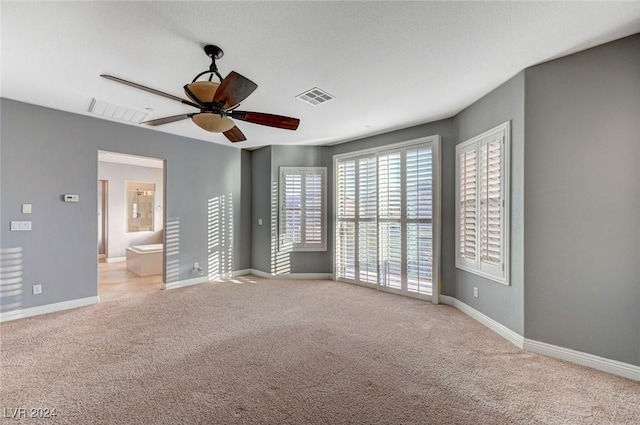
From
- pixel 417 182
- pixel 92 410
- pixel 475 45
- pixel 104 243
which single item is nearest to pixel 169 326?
pixel 92 410

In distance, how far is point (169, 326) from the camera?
10.5ft

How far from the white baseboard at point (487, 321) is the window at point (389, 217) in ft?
0.94

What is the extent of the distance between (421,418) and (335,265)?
3.50m

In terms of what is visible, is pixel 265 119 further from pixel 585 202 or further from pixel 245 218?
pixel 245 218

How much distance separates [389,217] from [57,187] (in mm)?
4720

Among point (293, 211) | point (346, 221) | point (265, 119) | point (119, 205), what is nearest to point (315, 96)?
point (265, 119)

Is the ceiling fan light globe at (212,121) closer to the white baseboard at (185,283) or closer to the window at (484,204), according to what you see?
the window at (484,204)

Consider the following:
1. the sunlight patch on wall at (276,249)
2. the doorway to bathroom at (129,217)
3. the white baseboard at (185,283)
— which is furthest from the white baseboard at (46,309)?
the sunlight patch on wall at (276,249)

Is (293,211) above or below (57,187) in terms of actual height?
below

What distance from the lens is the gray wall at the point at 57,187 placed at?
11.1ft

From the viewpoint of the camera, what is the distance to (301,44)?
2.23 metres

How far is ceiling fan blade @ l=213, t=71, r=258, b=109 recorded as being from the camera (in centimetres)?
186

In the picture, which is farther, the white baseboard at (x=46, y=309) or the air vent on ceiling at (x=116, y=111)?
A: the air vent on ceiling at (x=116, y=111)

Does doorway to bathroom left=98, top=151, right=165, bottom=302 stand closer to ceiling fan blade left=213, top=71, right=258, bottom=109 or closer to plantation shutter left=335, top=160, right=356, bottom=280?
plantation shutter left=335, top=160, right=356, bottom=280
